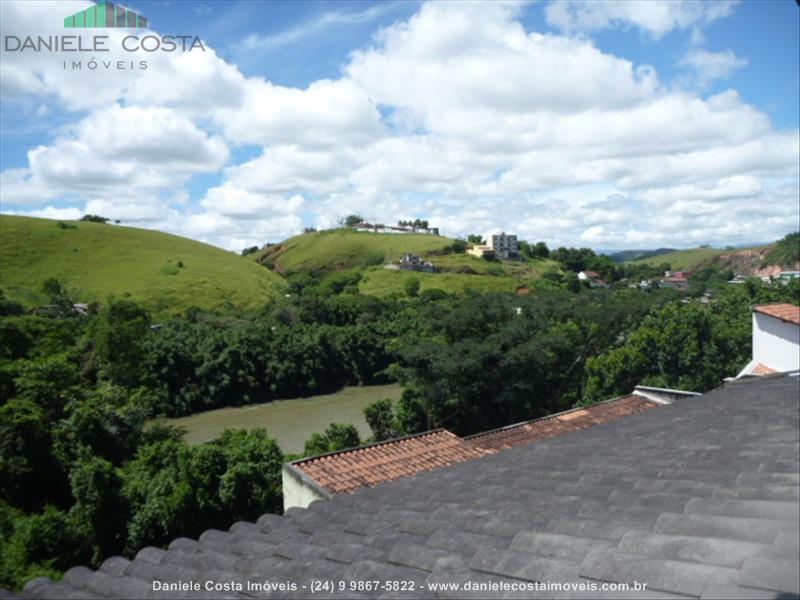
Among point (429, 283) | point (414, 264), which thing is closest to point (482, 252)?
point (414, 264)

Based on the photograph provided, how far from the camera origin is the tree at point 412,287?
7219 cm

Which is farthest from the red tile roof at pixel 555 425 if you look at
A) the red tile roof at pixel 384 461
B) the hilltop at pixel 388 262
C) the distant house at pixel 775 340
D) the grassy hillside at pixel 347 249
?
the grassy hillside at pixel 347 249

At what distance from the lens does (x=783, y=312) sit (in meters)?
12.3

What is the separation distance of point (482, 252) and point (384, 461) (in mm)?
93848

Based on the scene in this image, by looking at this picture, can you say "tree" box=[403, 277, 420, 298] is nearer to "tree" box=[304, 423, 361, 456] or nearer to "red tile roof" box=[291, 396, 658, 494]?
"tree" box=[304, 423, 361, 456]

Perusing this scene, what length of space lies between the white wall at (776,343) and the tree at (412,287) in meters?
58.3

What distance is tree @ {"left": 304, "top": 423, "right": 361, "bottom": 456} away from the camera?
19.0 m

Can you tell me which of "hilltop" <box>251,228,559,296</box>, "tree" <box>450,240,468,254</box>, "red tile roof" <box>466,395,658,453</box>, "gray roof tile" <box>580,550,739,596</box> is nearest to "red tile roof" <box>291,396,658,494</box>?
"red tile roof" <box>466,395,658,453</box>

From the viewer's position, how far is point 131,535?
15211mm

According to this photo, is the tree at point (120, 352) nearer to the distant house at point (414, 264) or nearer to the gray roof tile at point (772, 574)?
the gray roof tile at point (772, 574)

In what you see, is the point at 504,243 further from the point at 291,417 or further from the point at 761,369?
the point at 761,369

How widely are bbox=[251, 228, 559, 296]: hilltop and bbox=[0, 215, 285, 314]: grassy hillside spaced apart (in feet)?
58.3

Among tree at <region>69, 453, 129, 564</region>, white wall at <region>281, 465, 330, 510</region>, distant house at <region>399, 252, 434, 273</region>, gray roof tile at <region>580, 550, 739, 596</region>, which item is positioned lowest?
tree at <region>69, 453, 129, 564</region>

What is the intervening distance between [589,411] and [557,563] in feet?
51.8
